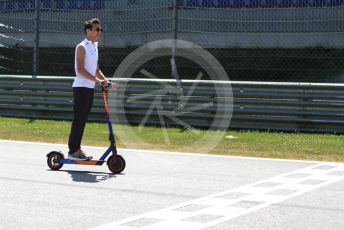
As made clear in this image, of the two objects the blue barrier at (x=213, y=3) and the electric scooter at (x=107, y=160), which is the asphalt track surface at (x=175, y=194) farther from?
the blue barrier at (x=213, y=3)

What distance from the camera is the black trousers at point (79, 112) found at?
8.84 meters

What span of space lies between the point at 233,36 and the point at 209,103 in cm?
620

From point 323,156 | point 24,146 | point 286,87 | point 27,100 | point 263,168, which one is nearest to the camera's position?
point 263,168

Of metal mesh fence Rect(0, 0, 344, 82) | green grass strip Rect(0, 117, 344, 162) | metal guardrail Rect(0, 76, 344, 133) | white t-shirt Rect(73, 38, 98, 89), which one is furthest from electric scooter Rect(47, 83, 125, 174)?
metal mesh fence Rect(0, 0, 344, 82)

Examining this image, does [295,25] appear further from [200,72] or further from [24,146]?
[24,146]

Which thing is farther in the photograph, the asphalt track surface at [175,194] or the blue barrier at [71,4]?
the blue barrier at [71,4]

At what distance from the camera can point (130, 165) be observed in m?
9.38

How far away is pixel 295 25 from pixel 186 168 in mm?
10503

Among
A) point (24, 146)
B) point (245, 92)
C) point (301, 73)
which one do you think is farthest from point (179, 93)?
point (301, 73)

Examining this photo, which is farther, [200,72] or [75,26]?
[75,26]

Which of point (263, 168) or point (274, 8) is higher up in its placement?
point (274, 8)

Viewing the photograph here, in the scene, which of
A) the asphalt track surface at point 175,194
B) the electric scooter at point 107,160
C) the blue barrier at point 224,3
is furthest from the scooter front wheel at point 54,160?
the blue barrier at point 224,3

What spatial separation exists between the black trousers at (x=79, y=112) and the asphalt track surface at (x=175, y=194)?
0.36 m

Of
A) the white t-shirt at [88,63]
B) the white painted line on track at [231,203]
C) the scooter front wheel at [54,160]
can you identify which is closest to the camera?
the white painted line on track at [231,203]
